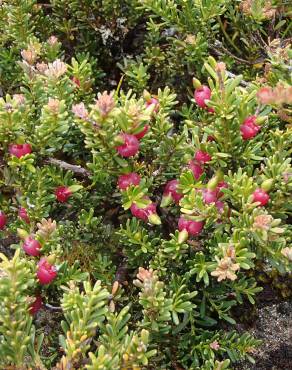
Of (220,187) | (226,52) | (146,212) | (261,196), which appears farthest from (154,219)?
(226,52)

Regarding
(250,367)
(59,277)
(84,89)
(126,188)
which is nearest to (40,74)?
(84,89)

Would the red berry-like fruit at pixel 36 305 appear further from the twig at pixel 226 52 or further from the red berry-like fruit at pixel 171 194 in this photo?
the twig at pixel 226 52

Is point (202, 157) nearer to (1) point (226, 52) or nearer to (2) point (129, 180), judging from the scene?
(2) point (129, 180)

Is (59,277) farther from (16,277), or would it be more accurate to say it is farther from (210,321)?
(210,321)

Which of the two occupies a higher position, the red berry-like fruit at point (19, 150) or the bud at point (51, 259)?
the red berry-like fruit at point (19, 150)

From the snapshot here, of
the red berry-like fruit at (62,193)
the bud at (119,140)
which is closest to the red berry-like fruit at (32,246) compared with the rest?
the red berry-like fruit at (62,193)

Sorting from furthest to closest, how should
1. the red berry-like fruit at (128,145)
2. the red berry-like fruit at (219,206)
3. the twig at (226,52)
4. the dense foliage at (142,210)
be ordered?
the twig at (226,52) → the red berry-like fruit at (219,206) → the red berry-like fruit at (128,145) → the dense foliage at (142,210)
